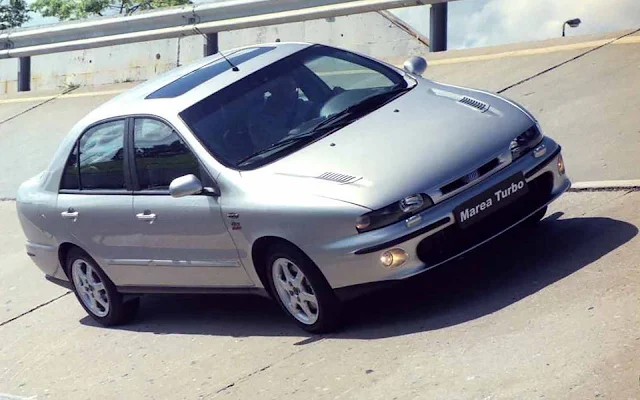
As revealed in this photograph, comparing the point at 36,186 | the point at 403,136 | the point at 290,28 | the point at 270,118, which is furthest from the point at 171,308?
the point at 290,28

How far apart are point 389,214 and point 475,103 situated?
4.44 ft

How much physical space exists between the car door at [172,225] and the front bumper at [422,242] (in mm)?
884

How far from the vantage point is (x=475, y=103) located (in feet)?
25.4

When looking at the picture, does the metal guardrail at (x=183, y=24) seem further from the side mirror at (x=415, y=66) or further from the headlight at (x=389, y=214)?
the headlight at (x=389, y=214)

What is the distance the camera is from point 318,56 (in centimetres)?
855

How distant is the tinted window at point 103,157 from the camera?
8.38m

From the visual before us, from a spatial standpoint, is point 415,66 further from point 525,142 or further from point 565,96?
point 565,96

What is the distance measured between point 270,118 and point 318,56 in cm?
91

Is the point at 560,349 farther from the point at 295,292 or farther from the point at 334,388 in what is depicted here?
the point at 295,292

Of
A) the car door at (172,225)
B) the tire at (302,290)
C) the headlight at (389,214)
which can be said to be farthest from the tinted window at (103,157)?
the headlight at (389,214)

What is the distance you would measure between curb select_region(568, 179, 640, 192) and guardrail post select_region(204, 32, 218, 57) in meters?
7.42

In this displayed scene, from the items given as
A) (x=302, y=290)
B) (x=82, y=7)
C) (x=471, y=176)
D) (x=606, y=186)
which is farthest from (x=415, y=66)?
(x=82, y=7)

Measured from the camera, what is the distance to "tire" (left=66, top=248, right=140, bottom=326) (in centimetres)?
866

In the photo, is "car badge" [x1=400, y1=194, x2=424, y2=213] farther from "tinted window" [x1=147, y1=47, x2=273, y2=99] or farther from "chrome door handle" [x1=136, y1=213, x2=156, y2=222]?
"tinted window" [x1=147, y1=47, x2=273, y2=99]
